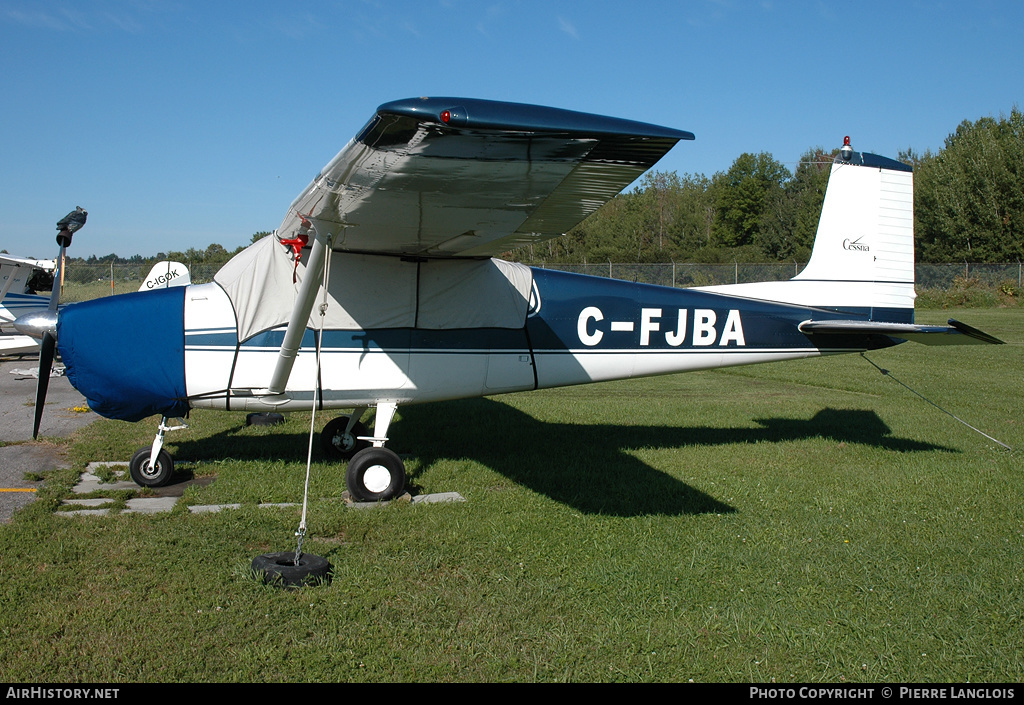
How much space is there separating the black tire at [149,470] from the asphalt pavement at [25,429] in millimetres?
787

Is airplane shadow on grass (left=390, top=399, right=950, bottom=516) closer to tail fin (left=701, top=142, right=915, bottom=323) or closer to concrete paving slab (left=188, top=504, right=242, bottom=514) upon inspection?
tail fin (left=701, top=142, right=915, bottom=323)

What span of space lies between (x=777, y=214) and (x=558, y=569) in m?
69.1

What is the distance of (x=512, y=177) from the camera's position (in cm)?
393

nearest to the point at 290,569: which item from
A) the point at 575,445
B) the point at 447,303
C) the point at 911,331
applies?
the point at 447,303

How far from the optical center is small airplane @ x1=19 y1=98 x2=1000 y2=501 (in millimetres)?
3695

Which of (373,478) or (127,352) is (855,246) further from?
(127,352)

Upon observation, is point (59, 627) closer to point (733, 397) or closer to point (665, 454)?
point (665, 454)

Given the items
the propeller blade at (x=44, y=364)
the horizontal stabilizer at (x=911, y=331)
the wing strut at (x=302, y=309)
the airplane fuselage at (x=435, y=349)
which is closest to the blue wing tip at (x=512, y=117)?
the wing strut at (x=302, y=309)

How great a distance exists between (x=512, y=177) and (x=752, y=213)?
252 feet

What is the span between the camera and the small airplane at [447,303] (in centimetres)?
370

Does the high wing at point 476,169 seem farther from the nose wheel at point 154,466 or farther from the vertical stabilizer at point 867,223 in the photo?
the vertical stabilizer at point 867,223

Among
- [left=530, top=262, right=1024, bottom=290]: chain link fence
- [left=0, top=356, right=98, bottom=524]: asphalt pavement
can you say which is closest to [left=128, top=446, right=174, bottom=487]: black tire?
[left=0, top=356, right=98, bottom=524]: asphalt pavement

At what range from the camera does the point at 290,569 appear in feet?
14.0
